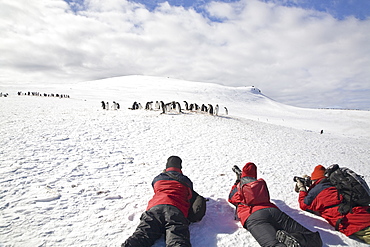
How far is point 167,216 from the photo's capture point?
313 cm

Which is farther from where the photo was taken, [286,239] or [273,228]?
[273,228]

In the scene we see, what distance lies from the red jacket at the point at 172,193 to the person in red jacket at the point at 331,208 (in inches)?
99.1

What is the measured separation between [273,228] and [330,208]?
1480mm

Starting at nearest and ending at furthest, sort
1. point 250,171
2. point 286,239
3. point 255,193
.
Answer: point 286,239 → point 255,193 → point 250,171

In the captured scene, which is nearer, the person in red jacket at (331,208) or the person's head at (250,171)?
the person in red jacket at (331,208)

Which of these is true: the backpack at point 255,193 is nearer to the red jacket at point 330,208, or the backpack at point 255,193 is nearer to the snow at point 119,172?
the snow at point 119,172

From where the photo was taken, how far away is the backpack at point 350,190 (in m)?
3.38

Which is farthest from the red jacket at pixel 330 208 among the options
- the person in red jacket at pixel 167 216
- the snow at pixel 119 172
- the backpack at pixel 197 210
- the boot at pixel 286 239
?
the person in red jacket at pixel 167 216

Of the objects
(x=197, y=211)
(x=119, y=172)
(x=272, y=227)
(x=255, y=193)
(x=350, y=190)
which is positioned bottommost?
(x=119, y=172)

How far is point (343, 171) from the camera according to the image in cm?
371

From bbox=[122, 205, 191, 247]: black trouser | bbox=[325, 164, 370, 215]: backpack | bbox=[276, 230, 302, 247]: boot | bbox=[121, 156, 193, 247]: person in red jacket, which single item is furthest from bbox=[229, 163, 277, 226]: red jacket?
bbox=[325, 164, 370, 215]: backpack

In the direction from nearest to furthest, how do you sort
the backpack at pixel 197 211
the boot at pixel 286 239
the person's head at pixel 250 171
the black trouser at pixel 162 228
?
the boot at pixel 286 239
the black trouser at pixel 162 228
the backpack at pixel 197 211
the person's head at pixel 250 171

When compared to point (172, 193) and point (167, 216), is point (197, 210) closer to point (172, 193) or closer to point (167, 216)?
point (172, 193)

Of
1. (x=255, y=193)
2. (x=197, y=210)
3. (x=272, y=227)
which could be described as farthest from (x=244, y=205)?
(x=197, y=210)
